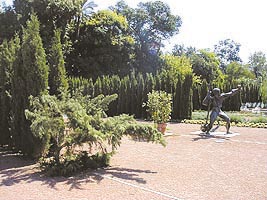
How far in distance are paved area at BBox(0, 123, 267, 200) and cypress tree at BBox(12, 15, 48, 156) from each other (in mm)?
448

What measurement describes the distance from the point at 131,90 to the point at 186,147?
33.8 ft

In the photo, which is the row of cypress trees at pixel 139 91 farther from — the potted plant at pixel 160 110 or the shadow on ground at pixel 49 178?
the shadow on ground at pixel 49 178

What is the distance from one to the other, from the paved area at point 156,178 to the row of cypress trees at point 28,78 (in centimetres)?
51

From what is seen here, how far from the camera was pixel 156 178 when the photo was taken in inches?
211

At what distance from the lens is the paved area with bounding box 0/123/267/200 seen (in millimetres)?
4539

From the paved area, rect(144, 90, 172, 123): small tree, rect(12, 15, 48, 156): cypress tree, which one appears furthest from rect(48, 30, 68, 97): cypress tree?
rect(144, 90, 172, 123): small tree

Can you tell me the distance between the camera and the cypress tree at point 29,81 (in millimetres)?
6836

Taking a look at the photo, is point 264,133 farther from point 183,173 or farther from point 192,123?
point 183,173

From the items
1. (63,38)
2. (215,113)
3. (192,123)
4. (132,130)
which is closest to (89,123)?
(132,130)

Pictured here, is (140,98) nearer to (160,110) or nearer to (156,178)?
(160,110)

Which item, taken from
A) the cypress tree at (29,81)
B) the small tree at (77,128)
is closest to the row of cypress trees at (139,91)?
the cypress tree at (29,81)

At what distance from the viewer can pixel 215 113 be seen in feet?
36.6

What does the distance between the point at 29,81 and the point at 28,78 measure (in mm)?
69

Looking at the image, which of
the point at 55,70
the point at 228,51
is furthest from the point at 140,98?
the point at 228,51
